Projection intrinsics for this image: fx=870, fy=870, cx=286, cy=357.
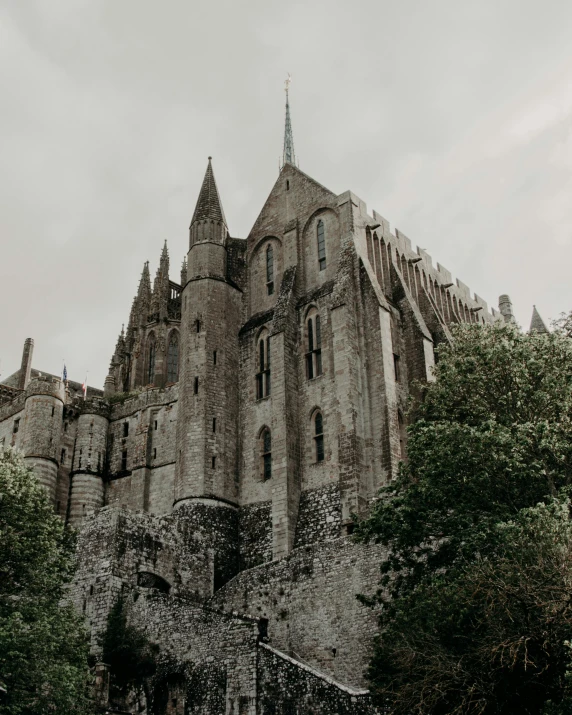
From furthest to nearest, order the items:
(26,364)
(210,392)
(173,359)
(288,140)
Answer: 1. (288,140)
2. (26,364)
3. (173,359)
4. (210,392)

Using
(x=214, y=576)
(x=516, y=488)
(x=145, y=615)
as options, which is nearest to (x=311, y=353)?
(x=214, y=576)

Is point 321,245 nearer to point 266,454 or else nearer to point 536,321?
point 266,454

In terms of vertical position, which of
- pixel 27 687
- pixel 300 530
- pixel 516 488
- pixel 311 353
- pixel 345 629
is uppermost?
pixel 311 353

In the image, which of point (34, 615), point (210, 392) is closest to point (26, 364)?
point (210, 392)

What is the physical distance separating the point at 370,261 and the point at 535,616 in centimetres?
2688

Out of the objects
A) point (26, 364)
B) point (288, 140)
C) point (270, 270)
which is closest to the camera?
point (270, 270)

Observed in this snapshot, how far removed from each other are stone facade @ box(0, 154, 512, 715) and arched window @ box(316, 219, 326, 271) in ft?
0.40

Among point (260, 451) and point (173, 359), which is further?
point (173, 359)

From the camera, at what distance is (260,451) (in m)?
42.2

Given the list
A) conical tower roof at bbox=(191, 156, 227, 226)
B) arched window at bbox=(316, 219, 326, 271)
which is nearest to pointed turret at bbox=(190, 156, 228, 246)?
conical tower roof at bbox=(191, 156, 227, 226)

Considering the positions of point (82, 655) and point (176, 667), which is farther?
point (176, 667)

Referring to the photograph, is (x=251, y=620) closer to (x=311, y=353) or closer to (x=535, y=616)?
(x=535, y=616)

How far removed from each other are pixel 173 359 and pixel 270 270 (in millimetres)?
15966

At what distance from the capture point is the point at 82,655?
26578 millimetres
